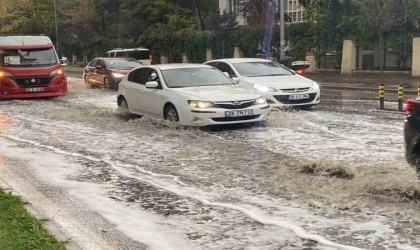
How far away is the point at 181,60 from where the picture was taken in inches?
1886

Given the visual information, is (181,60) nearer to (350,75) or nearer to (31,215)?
(350,75)

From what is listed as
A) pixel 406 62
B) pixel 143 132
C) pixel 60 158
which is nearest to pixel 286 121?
pixel 143 132

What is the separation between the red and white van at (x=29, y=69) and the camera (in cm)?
1988

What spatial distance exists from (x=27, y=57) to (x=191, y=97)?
33.3 ft

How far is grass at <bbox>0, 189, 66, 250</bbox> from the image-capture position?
16.6 feet

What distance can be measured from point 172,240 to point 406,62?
27.5 metres

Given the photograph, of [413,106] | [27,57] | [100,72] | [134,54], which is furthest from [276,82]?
[134,54]

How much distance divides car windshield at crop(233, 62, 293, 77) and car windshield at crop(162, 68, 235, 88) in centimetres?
246

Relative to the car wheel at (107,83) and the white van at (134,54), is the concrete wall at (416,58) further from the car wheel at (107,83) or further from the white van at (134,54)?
the white van at (134,54)

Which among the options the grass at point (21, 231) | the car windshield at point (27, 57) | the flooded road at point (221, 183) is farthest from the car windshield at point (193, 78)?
the car windshield at point (27, 57)

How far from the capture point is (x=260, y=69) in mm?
16672

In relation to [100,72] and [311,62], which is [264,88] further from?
[311,62]

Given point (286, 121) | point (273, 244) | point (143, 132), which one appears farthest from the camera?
point (286, 121)

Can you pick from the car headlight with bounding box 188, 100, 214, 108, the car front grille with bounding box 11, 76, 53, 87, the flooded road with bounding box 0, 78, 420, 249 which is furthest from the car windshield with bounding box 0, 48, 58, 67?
the car headlight with bounding box 188, 100, 214, 108
